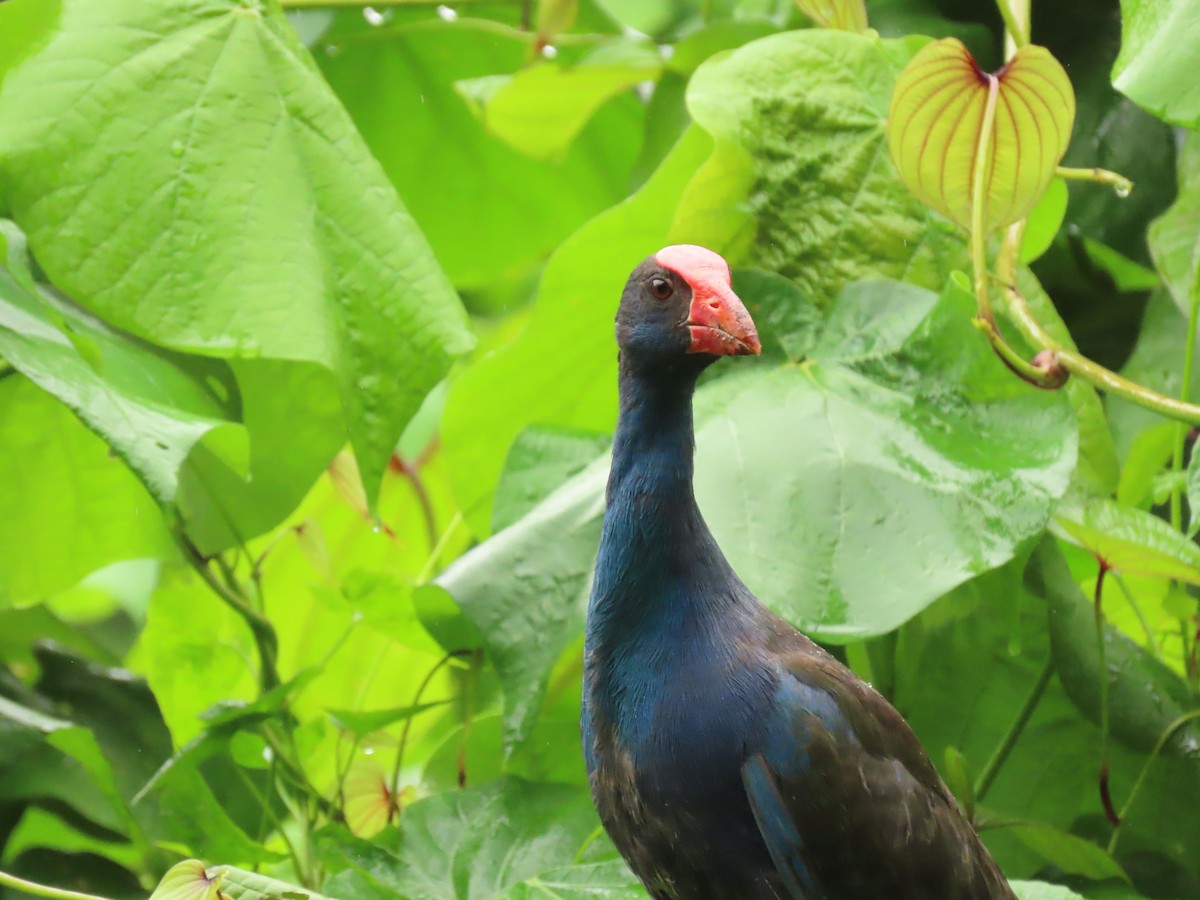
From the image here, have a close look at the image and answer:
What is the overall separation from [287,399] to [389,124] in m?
0.67

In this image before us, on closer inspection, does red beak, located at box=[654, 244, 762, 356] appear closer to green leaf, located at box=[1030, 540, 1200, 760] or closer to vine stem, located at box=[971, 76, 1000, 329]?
vine stem, located at box=[971, 76, 1000, 329]

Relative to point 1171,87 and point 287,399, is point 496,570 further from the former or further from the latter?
point 1171,87

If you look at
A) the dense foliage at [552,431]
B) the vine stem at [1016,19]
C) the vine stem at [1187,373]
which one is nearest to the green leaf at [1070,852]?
the dense foliage at [552,431]

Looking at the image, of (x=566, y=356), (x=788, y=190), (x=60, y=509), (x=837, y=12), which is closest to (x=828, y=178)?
(x=788, y=190)

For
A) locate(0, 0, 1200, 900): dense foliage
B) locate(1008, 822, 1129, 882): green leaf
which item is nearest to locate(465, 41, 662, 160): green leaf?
locate(0, 0, 1200, 900): dense foliage

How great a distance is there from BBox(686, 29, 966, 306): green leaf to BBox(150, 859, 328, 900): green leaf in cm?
65

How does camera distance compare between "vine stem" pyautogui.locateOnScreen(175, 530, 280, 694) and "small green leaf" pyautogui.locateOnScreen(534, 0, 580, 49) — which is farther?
"small green leaf" pyautogui.locateOnScreen(534, 0, 580, 49)

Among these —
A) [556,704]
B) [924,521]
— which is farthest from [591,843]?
[924,521]

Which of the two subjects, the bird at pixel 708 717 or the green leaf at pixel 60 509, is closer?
the bird at pixel 708 717

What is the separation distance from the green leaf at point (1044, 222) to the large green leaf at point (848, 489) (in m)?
0.22

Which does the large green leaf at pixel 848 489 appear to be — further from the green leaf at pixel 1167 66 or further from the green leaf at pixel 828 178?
the green leaf at pixel 1167 66

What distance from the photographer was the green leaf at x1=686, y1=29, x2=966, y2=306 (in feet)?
3.93

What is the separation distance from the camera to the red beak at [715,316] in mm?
813

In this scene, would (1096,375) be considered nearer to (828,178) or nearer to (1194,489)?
(1194,489)
